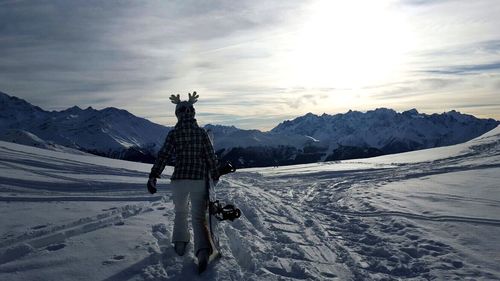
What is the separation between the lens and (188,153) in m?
6.12

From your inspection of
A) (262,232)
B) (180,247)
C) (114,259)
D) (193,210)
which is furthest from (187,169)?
(262,232)

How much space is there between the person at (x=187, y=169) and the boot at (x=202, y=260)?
0.87 ft

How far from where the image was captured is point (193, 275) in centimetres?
541

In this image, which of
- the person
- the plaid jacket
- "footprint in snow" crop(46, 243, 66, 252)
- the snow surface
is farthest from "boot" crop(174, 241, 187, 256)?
"footprint in snow" crop(46, 243, 66, 252)

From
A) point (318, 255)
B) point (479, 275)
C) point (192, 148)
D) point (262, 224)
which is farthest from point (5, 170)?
point (479, 275)

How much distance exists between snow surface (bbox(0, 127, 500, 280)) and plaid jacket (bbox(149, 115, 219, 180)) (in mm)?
1240

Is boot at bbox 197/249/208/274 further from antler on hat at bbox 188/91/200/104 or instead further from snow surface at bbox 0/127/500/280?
antler on hat at bbox 188/91/200/104

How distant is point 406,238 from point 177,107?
4.76 metres

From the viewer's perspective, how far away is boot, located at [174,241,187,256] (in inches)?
245

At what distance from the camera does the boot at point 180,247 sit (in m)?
6.23

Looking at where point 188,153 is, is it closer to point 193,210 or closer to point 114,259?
point 193,210

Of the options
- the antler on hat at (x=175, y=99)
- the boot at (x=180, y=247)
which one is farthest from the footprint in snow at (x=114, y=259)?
the antler on hat at (x=175, y=99)

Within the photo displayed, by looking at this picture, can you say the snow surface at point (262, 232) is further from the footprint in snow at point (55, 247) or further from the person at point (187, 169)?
the person at point (187, 169)

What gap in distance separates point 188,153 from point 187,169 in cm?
24
